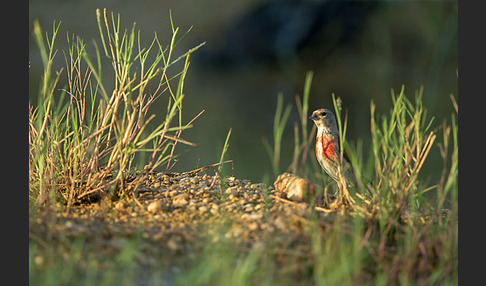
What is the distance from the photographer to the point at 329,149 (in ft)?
12.3

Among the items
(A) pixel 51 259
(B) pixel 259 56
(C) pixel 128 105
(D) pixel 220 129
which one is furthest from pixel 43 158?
(B) pixel 259 56

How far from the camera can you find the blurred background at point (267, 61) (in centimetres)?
863

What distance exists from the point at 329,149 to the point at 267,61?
14.0m

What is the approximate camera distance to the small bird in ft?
12.2

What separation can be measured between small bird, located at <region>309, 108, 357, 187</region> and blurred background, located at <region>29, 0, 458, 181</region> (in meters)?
1.48

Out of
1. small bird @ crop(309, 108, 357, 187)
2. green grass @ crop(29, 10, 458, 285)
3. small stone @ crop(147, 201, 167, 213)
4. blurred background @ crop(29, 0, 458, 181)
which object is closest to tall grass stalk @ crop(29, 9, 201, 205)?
green grass @ crop(29, 10, 458, 285)

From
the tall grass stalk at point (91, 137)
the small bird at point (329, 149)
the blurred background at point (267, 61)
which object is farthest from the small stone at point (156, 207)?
the blurred background at point (267, 61)

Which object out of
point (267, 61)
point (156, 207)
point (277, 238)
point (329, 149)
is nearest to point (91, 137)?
point (156, 207)

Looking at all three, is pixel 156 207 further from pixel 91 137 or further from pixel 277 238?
pixel 277 238

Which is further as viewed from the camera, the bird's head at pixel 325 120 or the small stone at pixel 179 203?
the bird's head at pixel 325 120

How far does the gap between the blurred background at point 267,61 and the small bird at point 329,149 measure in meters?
1.48

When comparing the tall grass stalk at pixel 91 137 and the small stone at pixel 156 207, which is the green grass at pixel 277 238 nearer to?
the tall grass stalk at pixel 91 137

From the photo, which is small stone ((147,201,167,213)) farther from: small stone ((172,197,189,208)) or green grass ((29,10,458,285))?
green grass ((29,10,458,285))

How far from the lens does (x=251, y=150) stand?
6.65 m
